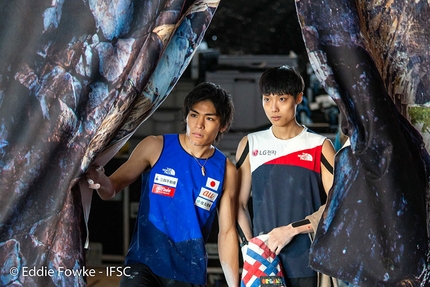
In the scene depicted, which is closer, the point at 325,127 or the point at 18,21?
the point at 18,21

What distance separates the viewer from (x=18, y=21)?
95.7 inches

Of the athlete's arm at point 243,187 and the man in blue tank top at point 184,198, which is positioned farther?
the athlete's arm at point 243,187

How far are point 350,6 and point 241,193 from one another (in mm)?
1188

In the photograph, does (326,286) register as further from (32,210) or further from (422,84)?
(32,210)

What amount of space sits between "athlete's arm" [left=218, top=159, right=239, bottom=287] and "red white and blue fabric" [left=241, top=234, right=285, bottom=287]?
0.19 metres

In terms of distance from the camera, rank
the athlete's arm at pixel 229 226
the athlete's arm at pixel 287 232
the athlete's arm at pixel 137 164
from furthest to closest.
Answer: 1. the athlete's arm at pixel 229 226
2. the athlete's arm at pixel 137 164
3. the athlete's arm at pixel 287 232

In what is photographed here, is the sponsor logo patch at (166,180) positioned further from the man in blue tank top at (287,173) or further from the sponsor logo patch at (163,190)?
the man in blue tank top at (287,173)

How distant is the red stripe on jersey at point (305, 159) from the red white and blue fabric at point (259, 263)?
14.4 inches

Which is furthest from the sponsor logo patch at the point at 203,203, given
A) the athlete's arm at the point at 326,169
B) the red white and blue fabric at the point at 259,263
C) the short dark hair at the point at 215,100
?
the athlete's arm at the point at 326,169

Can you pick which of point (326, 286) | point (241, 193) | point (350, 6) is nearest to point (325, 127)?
point (241, 193)

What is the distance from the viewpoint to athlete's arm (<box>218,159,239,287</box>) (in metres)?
3.04

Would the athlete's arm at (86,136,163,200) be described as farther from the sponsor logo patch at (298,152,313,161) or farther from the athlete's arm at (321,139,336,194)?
the athlete's arm at (321,139,336,194)

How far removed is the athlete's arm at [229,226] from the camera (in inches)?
120

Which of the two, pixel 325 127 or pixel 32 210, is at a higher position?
pixel 325 127
